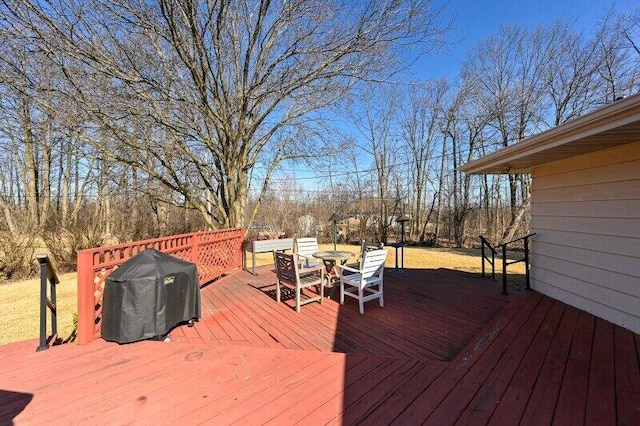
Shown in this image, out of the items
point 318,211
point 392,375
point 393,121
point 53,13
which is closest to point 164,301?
point 392,375

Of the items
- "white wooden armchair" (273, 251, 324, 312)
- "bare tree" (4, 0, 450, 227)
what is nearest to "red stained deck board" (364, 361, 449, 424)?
"white wooden armchair" (273, 251, 324, 312)

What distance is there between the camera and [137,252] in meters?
4.01

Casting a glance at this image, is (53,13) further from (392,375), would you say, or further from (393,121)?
(393,121)

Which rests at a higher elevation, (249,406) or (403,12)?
(403,12)

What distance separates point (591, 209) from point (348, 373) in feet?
11.8

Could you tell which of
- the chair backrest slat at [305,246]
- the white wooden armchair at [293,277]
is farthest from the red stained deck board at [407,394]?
the chair backrest slat at [305,246]

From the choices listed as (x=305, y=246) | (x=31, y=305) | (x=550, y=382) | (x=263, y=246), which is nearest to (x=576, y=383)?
(x=550, y=382)

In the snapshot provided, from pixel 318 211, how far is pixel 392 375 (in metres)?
14.4

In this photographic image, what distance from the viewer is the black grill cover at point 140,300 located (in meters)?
2.91

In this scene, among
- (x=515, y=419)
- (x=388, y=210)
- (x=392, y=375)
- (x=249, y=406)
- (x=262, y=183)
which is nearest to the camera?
(x=515, y=419)

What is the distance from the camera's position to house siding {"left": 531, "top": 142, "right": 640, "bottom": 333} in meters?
3.07

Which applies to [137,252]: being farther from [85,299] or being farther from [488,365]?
[488,365]

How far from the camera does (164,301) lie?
3.12 meters

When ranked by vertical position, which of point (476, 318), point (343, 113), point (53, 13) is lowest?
point (476, 318)
